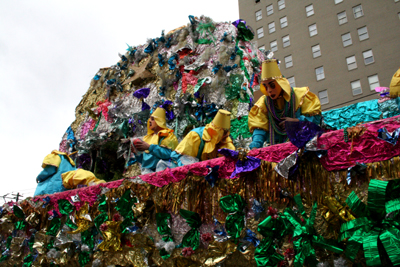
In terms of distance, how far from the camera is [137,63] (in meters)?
7.03

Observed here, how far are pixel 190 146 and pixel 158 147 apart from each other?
0.60 meters

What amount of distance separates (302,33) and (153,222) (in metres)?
19.4

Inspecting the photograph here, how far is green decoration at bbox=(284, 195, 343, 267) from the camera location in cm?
148

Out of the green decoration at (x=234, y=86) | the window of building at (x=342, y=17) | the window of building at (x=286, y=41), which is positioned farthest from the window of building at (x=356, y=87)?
the green decoration at (x=234, y=86)

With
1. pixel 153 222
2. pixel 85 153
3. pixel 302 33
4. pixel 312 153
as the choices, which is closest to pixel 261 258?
pixel 312 153

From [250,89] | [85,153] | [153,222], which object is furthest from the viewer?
[85,153]

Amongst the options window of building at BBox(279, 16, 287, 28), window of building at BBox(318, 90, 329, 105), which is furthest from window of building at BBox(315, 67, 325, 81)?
window of building at BBox(279, 16, 287, 28)

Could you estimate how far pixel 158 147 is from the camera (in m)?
3.78

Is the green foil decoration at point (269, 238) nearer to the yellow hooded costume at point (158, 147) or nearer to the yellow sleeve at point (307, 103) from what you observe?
the yellow sleeve at point (307, 103)

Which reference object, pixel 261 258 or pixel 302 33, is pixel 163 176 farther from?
pixel 302 33

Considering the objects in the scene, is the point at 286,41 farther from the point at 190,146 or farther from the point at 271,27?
the point at 190,146

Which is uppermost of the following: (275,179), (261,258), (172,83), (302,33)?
(302,33)

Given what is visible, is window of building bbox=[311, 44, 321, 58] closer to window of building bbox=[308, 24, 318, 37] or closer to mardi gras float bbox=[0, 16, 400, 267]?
window of building bbox=[308, 24, 318, 37]

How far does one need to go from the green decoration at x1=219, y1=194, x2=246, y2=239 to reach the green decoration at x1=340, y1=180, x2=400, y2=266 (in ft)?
1.88
